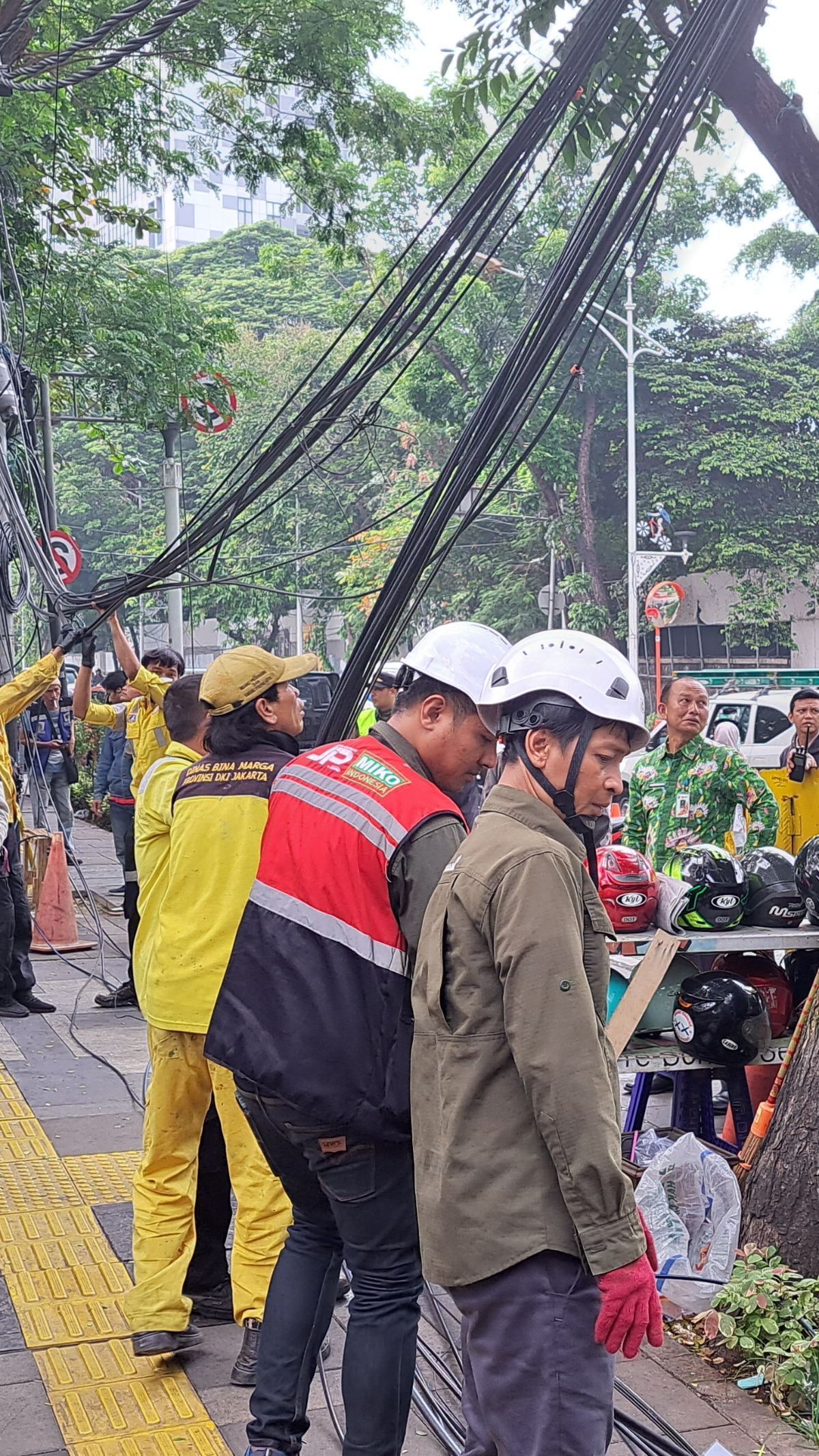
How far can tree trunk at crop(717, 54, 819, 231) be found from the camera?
5.04m

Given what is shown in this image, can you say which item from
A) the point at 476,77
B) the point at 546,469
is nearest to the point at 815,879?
the point at 476,77

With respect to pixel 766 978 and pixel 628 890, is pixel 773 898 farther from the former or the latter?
pixel 628 890

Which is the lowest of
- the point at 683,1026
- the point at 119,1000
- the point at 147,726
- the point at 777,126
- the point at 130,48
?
the point at 119,1000

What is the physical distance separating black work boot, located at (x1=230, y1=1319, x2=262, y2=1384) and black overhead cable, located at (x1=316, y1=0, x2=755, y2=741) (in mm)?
1760

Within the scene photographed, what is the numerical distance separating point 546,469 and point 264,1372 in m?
31.9

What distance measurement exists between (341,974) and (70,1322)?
201cm

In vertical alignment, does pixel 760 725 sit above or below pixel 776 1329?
above

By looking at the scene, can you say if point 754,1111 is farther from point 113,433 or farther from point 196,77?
point 113,433

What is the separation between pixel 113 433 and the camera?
78.8 ft

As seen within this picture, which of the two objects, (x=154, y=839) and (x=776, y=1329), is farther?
(x=154, y=839)

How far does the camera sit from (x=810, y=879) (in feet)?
17.5

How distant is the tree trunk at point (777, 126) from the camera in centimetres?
504

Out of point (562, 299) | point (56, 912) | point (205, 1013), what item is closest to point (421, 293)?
point (562, 299)

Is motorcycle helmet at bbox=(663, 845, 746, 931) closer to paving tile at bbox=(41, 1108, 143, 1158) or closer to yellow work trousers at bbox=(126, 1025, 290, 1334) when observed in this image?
yellow work trousers at bbox=(126, 1025, 290, 1334)
